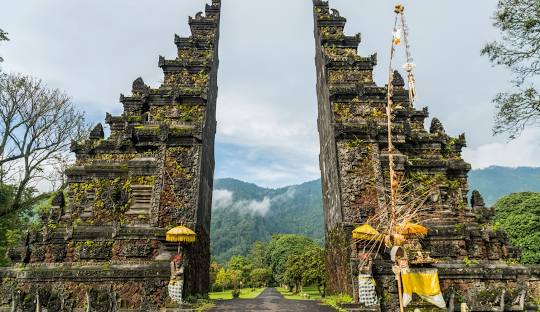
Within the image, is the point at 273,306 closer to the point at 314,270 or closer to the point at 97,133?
the point at 97,133

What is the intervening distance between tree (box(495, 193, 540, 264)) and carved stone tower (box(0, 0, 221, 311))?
31.6m

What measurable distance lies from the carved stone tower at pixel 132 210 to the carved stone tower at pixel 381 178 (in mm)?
6519

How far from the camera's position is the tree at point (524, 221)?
33312 mm

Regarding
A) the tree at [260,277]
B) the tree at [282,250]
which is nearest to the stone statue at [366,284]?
the tree at [260,277]

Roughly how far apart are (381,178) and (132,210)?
11.5 meters

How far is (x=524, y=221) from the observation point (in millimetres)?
35875

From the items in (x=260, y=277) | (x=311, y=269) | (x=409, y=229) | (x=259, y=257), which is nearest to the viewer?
(x=409, y=229)

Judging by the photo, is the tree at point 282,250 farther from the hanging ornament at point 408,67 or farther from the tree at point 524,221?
the hanging ornament at point 408,67

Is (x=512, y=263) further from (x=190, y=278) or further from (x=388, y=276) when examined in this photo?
(x=190, y=278)

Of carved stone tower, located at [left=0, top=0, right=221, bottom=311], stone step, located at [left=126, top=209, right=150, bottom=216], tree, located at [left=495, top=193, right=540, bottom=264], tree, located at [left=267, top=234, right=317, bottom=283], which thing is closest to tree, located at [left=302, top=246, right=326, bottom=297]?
carved stone tower, located at [left=0, top=0, right=221, bottom=311]

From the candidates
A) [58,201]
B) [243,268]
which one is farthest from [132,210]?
[243,268]

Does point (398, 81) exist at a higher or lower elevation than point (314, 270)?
higher

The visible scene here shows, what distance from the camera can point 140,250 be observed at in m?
14.1

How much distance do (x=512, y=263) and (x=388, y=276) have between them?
596 cm
